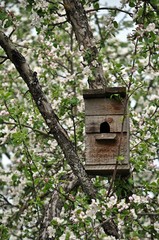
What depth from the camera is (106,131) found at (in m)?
3.51

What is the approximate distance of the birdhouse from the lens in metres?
3.36

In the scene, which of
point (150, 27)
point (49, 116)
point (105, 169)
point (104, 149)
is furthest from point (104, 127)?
point (150, 27)

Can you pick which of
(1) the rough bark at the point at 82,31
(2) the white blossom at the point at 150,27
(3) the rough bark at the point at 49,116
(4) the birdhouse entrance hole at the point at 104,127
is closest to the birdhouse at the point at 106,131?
(4) the birdhouse entrance hole at the point at 104,127

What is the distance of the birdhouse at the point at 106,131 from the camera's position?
3.36 meters

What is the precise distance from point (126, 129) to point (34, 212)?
4.79 ft

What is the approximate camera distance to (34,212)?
4.57m

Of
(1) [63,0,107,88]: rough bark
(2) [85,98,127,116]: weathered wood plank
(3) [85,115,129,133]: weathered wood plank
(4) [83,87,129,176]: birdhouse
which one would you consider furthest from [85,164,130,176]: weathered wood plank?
(1) [63,0,107,88]: rough bark

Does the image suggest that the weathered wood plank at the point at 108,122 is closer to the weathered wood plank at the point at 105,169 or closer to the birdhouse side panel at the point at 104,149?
the birdhouse side panel at the point at 104,149

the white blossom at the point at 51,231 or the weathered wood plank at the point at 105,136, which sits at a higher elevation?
the weathered wood plank at the point at 105,136

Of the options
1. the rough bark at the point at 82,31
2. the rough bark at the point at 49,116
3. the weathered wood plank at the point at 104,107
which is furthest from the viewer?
the rough bark at the point at 82,31

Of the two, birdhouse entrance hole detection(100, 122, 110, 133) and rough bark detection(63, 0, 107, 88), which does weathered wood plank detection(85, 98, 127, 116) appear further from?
rough bark detection(63, 0, 107, 88)

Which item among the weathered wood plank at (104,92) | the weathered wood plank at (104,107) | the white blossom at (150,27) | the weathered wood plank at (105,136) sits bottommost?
the weathered wood plank at (105,136)

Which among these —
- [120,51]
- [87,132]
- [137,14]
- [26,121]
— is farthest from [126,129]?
[120,51]

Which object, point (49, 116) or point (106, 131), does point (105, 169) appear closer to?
point (106, 131)
